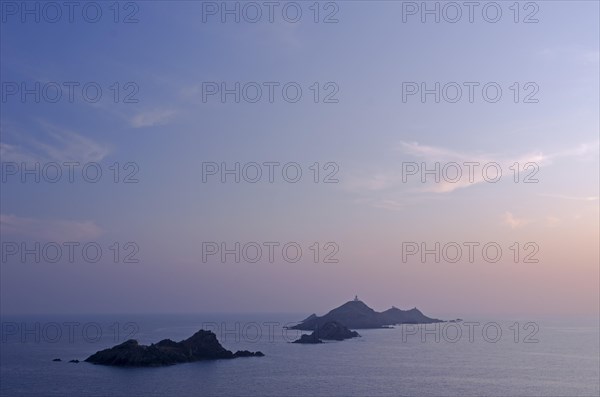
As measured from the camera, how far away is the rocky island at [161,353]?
68.7 meters

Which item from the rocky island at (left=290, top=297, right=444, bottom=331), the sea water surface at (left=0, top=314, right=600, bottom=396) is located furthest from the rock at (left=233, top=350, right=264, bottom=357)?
the rocky island at (left=290, top=297, right=444, bottom=331)

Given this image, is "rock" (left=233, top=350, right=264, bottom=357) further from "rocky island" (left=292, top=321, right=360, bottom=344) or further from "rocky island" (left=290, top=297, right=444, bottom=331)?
"rocky island" (left=290, top=297, right=444, bottom=331)

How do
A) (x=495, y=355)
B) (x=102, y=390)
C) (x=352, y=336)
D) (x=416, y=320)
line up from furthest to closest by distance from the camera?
(x=416, y=320), (x=352, y=336), (x=495, y=355), (x=102, y=390)

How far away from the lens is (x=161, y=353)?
233ft

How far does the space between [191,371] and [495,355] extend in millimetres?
47737

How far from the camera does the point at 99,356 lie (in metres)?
72.4

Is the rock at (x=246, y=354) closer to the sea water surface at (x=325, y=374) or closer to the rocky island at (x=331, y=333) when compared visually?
the sea water surface at (x=325, y=374)

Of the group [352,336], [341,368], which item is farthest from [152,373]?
[352,336]

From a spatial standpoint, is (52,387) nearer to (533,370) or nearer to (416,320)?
(533,370)

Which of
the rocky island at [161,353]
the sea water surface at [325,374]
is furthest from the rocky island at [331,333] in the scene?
the rocky island at [161,353]

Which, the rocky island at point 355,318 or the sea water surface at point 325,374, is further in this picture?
the rocky island at point 355,318

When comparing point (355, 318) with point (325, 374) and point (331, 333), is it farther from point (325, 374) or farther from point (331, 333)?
point (325, 374)

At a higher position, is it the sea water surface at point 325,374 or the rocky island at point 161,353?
the rocky island at point 161,353

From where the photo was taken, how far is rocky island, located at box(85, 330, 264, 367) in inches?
2704
